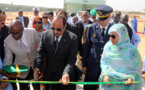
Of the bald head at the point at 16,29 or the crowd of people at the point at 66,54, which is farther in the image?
the bald head at the point at 16,29

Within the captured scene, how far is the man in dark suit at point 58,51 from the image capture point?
2.81 m

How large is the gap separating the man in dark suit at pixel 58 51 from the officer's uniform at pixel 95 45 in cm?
69

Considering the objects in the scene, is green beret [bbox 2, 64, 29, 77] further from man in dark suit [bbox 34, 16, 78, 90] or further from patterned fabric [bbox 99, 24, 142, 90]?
patterned fabric [bbox 99, 24, 142, 90]

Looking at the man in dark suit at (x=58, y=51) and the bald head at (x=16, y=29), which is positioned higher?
the bald head at (x=16, y=29)

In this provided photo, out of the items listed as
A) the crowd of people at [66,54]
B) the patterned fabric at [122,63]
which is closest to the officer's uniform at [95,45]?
the crowd of people at [66,54]

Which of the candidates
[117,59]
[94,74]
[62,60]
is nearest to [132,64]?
[117,59]

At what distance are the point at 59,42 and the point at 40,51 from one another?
40 centimetres

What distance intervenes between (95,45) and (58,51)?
38.2 inches

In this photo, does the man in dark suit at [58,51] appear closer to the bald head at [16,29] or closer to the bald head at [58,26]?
the bald head at [58,26]

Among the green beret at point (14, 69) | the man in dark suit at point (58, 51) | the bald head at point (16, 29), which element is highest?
the bald head at point (16, 29)

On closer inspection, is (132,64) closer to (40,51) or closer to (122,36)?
(122,36)

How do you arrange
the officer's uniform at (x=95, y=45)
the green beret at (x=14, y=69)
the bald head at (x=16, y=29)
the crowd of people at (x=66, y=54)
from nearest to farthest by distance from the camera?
the green beret at (x=14, y=69) < the crowd of people at (x=66, y=54) < the bald head at (x=16, y=29) < the officer's uniform at (x=95, y=45)

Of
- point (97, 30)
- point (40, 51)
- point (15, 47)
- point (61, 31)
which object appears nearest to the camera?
point (61, 31)

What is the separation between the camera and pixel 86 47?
3693 millimetres
